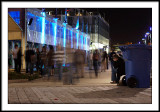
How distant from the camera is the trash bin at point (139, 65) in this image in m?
10.3

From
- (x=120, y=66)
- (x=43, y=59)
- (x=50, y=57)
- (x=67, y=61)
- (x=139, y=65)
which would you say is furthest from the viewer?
(x=43, y=59)

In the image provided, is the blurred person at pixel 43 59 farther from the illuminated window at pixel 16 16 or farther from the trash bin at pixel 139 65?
the trash bin at pixel 139 65

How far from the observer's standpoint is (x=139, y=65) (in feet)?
33.8

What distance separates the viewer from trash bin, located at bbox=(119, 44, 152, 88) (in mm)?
10305

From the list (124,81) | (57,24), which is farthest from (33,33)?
(124,81)

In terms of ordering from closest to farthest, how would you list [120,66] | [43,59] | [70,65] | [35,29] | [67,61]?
[120,66], [70,65], [67,61], [43,59], [35,29]

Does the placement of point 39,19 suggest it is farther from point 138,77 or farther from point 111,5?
point 111,5

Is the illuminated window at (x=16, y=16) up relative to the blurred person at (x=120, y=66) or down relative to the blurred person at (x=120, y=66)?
up

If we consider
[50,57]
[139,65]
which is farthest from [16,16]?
[139,65]

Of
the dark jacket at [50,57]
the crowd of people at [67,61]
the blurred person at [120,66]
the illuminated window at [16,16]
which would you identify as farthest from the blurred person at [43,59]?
the illuminated window at [16,16]

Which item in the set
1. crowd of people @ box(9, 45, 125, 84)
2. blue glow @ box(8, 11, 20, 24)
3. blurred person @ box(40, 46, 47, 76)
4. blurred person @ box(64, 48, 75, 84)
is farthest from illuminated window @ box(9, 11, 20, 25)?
blurred person @ box(64, 48, 75, 84)

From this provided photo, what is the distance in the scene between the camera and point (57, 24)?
98.6 feet

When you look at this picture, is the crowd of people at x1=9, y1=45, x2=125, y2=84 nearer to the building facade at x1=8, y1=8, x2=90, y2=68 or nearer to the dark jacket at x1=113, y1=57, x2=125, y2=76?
the dark jacket at x1=113, y1=57, x2=125, y2=76

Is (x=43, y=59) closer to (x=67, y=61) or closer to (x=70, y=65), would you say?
(x=67, y=61)
